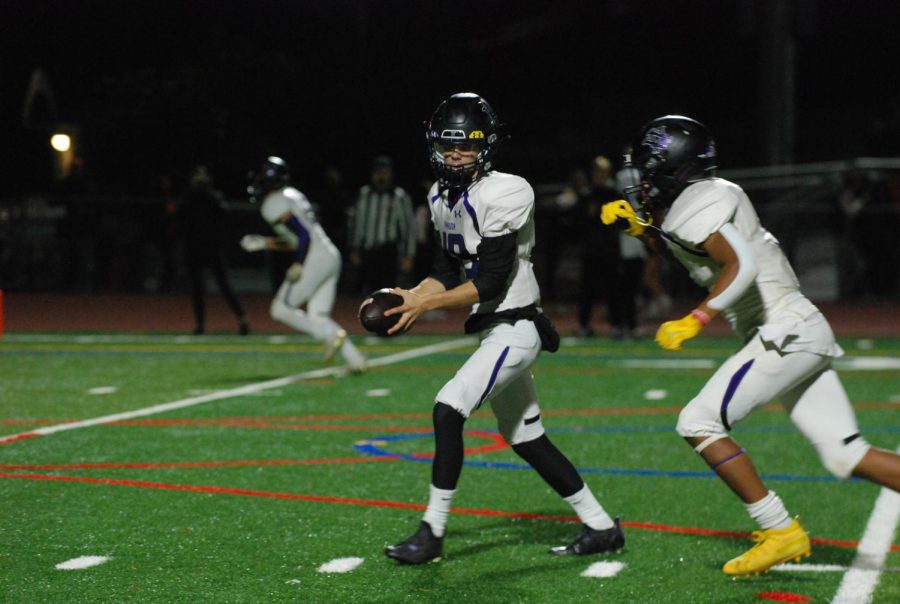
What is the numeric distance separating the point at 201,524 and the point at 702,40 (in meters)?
27.5

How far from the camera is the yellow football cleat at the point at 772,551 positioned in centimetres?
527

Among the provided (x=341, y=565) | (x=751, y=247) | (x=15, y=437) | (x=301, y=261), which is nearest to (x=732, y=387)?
(x=751, y=247)

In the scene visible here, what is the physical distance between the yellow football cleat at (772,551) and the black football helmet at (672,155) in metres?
1.34

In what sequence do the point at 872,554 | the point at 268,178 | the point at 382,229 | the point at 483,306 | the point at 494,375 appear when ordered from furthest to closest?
the point at 382,229
the point at 268,178
the point at 872,554
the point at 483,306
the point at 494,375

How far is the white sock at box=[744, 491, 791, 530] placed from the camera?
17.3 feet

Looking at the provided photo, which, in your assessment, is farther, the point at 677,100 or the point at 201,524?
the point at 677,100

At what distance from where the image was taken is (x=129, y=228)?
22.7 m

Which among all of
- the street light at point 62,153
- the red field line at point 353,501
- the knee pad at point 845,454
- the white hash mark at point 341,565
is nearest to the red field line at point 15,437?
the red field line at point 353,501

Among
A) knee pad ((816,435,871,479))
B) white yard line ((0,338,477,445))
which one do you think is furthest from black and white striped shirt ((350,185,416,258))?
knee pad ((816,435,871,479))

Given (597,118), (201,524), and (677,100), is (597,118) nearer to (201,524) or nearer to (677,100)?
(677,100)

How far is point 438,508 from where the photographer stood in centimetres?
546

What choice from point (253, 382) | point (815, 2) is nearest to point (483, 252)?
point (253, 382)

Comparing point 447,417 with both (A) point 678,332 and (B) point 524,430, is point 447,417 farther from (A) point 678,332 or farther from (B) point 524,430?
(A) point 678,332

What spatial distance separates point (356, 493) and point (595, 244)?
8.31 m
